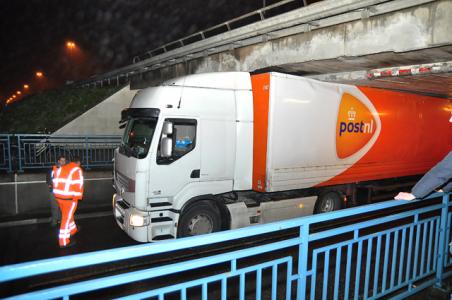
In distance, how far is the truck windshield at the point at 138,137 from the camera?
5472mm

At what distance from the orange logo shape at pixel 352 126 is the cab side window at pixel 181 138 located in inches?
132

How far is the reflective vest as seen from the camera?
587 centimetres

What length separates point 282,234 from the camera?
6.67m

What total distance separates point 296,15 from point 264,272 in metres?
5.38

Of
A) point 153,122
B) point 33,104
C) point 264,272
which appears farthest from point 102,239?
point 33,104

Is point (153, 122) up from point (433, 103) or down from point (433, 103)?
down

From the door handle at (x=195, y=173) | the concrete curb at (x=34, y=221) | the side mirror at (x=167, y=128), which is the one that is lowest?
the concrete curb at (x=34, y=221)

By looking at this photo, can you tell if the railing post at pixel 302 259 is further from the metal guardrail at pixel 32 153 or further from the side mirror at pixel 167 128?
the metal guardrail at pixel 32 153

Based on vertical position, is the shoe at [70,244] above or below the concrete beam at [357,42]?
below

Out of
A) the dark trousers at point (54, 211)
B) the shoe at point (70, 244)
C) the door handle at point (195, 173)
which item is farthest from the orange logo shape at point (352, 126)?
the dark trousers at point (54, 211)

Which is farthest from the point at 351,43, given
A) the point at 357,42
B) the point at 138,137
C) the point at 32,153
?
the point at 32,153

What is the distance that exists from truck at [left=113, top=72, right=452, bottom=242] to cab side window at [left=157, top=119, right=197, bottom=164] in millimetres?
17

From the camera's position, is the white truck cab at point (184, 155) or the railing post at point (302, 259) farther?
the white truck cab at point (184, 155)

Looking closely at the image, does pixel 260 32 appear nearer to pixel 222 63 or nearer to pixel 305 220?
pixel 222 63
